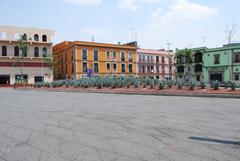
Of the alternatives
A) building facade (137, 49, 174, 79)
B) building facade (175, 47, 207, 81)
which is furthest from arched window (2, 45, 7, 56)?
building facade (175, 47, 207, 81)

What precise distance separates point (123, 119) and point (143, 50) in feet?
182

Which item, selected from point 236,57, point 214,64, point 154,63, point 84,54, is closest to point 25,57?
point 84,54

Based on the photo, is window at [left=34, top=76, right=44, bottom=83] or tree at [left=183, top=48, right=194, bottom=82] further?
window at [left=34, top=76, right=44, bottom=83]

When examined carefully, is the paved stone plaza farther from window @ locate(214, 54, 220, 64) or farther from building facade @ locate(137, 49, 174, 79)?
building facade @ locate(137, 49, 174, 79)

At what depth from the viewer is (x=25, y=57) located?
49.8 metres

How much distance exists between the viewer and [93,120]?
7.66 metres

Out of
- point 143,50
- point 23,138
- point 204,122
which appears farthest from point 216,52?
point 23,138

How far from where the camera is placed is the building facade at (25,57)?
48125 millimetres

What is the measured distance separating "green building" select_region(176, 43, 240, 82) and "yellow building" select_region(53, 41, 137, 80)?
42.9 feet

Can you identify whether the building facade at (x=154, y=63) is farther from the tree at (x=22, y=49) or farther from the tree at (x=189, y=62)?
the tree at (x=22, y=49)

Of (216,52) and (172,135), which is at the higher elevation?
(216,52)

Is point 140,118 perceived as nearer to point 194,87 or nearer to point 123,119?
point 123,119

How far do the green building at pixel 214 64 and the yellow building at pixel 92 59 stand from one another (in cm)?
1309

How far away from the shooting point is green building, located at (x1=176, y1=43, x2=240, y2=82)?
139 ft
